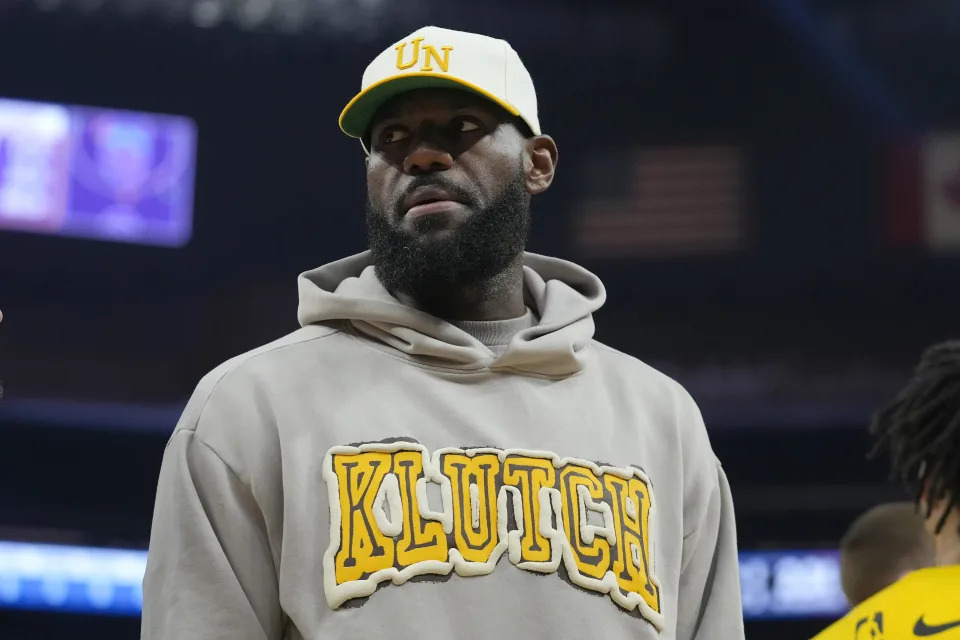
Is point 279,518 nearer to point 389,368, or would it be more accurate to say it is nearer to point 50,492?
point 389,368

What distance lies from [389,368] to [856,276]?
670 cm

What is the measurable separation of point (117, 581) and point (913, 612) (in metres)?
5.77

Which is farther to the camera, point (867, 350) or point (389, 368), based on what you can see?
point (867, 350)

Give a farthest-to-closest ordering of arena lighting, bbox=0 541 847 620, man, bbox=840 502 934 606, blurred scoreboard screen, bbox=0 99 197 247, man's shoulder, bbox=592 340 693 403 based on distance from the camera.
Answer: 1. blurred scoreboard screen, bbox=0 99 197 247
2. arena lighting, bbox=0 541 847 620
3. man, bbox=840 502 934 606
4. man's shoulder, bbox=592 340 693 403

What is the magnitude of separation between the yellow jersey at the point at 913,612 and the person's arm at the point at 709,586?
0.60ft

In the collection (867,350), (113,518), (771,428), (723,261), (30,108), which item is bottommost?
(113,518)

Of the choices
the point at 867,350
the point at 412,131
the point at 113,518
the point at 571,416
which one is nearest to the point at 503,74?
the point at 412,131

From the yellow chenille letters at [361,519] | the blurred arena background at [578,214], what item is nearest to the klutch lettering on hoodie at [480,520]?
the yellow chenille letters at [361,519]

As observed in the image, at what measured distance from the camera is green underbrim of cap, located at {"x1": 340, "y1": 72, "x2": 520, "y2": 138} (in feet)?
4.64

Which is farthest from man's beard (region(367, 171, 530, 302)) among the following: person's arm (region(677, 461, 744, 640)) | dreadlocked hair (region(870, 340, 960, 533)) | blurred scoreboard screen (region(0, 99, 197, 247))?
blurred scoreboard screen (region(0, 99, 197, 247))

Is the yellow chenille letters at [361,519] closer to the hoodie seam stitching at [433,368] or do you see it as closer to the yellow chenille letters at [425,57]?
the hoodie seam stitching at [433,368]

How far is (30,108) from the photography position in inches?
293

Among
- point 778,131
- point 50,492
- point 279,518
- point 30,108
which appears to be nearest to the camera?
point 279,518

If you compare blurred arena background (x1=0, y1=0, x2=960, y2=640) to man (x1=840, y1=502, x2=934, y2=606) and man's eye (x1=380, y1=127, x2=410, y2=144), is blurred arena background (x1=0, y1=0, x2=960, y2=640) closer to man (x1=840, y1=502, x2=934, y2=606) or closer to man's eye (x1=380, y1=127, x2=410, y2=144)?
man (x1=840, y1=502, x2=934, y2=606)
